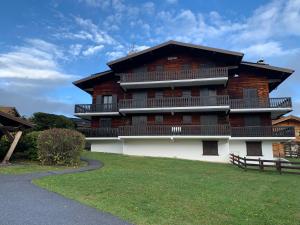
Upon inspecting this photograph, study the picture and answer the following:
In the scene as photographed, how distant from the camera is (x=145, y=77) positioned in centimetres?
2848

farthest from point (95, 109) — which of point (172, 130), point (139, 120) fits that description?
point (172, 130)

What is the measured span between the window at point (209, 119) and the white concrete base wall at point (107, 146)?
373 inches

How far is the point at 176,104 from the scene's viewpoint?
2712 cm

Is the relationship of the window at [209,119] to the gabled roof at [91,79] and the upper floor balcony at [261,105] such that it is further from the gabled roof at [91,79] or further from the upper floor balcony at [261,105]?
the gabled roof at [91,79]

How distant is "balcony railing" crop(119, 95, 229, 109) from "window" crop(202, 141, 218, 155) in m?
4.06

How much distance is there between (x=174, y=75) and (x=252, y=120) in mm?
9449

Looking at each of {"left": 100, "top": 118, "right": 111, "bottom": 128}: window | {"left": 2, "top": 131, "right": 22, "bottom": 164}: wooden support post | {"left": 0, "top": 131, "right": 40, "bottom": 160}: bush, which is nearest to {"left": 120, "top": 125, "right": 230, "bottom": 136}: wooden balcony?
{"left": 100, "top": 118, "right": 111, "bottom": 128}: window

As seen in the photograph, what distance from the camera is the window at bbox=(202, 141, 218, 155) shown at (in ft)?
87.6

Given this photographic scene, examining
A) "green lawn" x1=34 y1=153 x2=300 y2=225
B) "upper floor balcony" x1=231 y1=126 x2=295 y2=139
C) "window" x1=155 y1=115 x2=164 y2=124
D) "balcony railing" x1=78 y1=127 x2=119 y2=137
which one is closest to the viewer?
"green lawn" x1=34 y1=153 x2=300 y2=225

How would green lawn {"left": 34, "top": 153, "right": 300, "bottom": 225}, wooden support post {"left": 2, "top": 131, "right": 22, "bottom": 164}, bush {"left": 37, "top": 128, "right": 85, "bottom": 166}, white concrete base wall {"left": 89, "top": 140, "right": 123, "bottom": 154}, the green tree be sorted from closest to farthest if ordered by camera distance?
1. green lawn {"left": 34, "top": 153, "right": 300, "bottom": 225}
2. wooden support post {"left": 2, "top": 131, "right": 22, "bottom": 164}
3. bush {"left": 37, "top": 128, "right": 85, "bottom": 166}
4. white concrete base wall {"left": 89, "top": 140, "right": 123, "bottom": 154}
5. the green tree

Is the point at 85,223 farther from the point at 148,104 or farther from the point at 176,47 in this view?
the point at 176,47

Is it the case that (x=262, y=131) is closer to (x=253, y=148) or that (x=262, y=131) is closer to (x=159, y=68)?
(x=253, y=148)

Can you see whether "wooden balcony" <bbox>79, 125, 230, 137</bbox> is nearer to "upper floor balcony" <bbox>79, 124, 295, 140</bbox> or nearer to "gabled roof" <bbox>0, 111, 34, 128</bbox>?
"upper floor balcony" <bbox>79, 124, 295, 140</bbox>

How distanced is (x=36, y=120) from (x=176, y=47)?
23.3 metres
